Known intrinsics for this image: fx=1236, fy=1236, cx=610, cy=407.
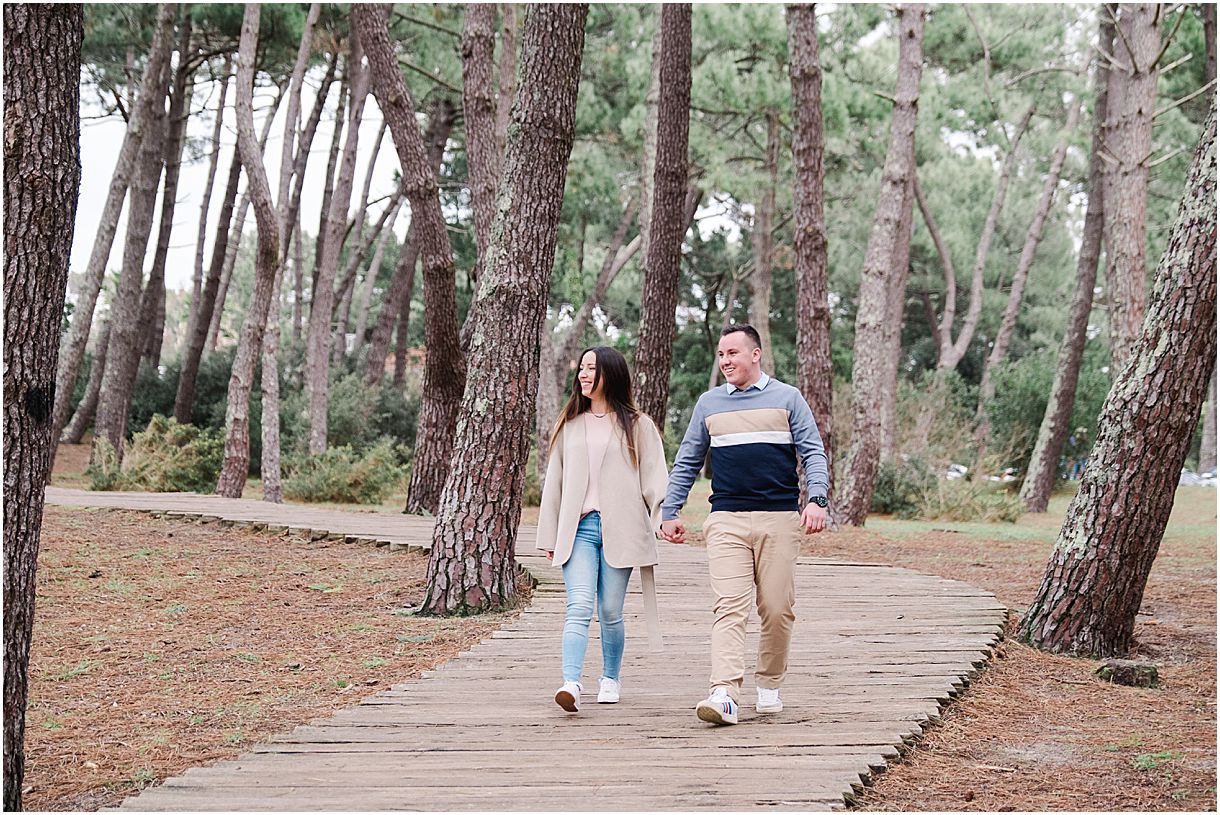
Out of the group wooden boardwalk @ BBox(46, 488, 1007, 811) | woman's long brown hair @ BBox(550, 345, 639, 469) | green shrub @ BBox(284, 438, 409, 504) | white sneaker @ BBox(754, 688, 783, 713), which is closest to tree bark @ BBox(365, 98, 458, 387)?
green shrub @ BBox(284, 438, 409, 504)

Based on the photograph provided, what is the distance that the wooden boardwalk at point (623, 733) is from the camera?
4.37 metres

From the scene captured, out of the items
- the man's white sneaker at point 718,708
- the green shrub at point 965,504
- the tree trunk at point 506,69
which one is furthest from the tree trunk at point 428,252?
the green shrub at point 965,504

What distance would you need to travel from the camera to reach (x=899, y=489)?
20375 millimetres

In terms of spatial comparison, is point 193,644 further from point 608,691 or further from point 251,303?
point 251,303

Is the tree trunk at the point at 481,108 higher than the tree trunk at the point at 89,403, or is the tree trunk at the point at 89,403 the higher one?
the tree trunk at the point at 481,108

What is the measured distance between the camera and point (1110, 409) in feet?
25.6

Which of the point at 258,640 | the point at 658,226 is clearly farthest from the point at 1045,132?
the point at 258,640

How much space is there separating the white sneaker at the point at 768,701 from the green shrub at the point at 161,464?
15.1 m

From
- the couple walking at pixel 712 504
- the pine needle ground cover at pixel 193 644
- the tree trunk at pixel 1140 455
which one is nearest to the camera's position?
the pine needle ground cover at pixel 193 644

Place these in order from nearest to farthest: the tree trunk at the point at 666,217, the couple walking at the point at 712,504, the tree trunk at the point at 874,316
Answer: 1. the couple walking at the point at 712,504
2. the tree trunk at the point at 666,217
3. the tree trunk at the point at 874,316

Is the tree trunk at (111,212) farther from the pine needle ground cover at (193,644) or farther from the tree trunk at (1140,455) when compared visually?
the tree trunk at (1140,455)

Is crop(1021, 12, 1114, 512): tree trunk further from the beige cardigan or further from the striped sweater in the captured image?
the beige cardigan

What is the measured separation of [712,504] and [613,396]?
710 millimetres

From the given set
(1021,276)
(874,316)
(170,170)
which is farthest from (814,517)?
(1021,276)
